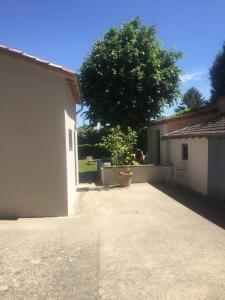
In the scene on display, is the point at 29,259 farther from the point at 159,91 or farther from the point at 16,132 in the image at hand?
the point at 159,91

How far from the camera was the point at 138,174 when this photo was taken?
17.7m

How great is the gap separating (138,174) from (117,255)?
10.9 meters

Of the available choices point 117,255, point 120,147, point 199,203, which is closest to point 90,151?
point 120,147

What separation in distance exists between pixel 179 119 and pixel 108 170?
4561mm

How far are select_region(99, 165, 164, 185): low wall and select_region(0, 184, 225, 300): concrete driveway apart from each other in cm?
589

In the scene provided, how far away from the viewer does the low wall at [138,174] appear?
17406 millimetres

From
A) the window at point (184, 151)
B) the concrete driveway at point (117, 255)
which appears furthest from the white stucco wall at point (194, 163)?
the concrete driveway at point (117, 255)

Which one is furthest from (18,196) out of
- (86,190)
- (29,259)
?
(86,190)

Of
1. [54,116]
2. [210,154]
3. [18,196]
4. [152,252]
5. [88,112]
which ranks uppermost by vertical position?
[88,112]

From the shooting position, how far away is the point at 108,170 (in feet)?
57.1

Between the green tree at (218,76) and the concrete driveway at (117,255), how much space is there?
77.2ft

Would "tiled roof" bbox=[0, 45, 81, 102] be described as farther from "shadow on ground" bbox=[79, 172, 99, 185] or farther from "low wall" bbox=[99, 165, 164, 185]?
"shadow on ground" bbox=[79, 172, 99, 185]

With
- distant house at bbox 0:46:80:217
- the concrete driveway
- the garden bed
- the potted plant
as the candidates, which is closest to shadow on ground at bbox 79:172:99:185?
the garden bed

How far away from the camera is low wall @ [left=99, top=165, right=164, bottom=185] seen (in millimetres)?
17406
